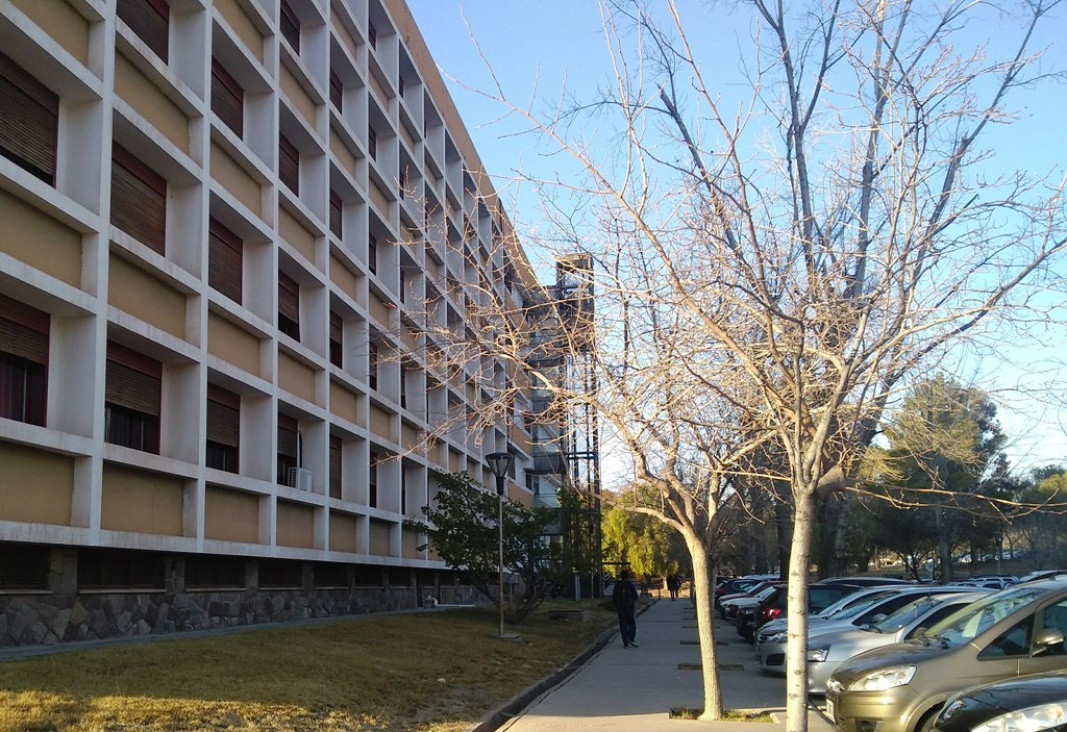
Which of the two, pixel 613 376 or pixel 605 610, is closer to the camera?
pixel 613 376

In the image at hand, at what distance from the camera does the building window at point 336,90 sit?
27484 mm

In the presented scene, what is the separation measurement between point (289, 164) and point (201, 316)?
23.9 ft

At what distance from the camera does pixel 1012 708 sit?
6.14 m

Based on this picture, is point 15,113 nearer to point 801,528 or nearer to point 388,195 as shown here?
point 801,528

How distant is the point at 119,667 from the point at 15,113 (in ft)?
25.2

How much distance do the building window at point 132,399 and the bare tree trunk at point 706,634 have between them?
8.76m

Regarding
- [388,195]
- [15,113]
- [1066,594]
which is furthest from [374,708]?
[388,195]

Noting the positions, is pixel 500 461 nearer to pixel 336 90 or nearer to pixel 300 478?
pixel 300 478

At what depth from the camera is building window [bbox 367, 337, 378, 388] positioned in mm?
27513

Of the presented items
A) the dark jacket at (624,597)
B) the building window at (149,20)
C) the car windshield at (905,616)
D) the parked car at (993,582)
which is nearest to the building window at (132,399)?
the building window at (149,20)

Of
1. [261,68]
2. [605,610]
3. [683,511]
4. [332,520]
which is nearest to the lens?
[683,511]

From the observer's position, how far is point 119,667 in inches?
413

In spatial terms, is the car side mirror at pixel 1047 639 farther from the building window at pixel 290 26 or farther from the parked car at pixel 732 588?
the parked car at pixel 732 588

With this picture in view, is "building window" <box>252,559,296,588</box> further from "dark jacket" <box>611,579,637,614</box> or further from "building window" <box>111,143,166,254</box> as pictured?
"dark jacket" <box>611,579,637,614</box>
